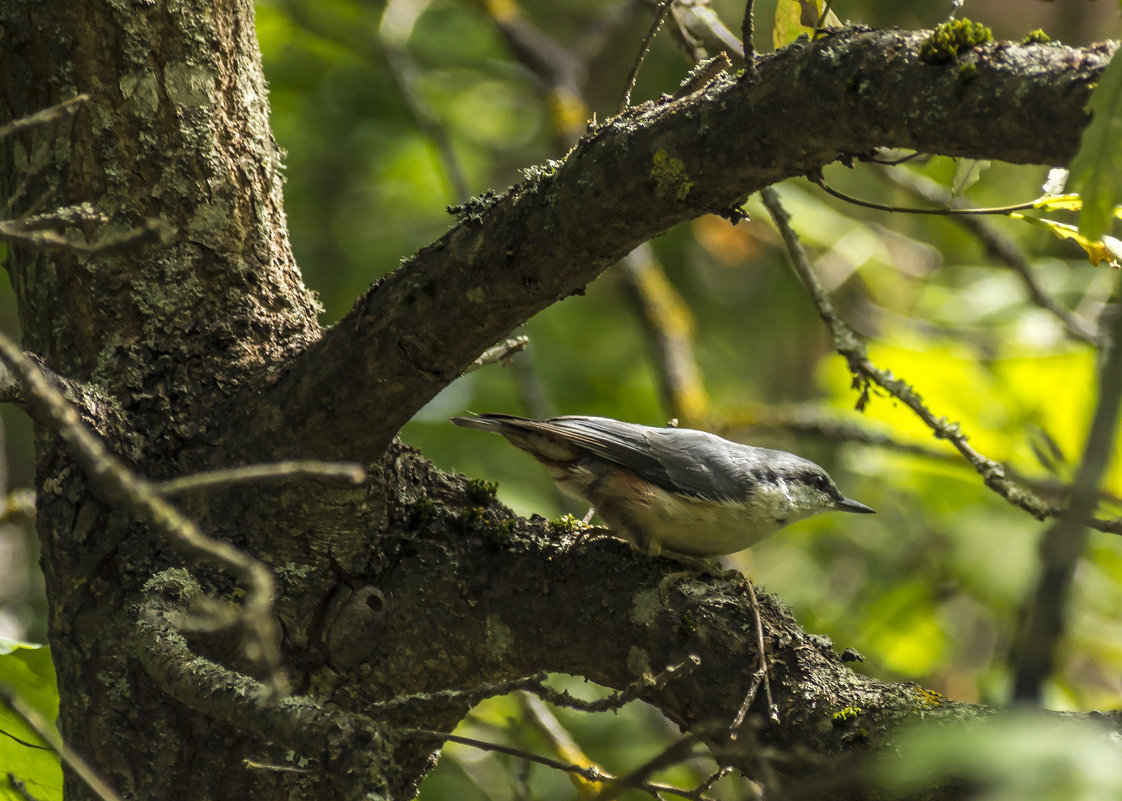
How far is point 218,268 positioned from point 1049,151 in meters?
1.81

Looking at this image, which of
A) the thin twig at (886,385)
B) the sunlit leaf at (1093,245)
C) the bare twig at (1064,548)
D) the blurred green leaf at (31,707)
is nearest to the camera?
the bare twig at (1064,548)

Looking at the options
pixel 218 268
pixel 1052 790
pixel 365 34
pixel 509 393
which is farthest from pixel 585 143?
pixel 365 34

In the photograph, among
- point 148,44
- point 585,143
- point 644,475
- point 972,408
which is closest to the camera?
point 585,143

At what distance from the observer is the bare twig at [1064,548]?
90 cm

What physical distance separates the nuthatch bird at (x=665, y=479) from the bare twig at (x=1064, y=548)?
1.93 meters

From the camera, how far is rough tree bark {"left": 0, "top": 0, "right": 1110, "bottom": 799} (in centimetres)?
192

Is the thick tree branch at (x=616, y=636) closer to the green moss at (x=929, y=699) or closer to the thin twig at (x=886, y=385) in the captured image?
the green moss at (x=929, y=699)

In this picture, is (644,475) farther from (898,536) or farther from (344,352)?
(898,536)

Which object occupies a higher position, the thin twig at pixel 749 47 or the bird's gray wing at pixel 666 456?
the thin twig at pixel 749 47

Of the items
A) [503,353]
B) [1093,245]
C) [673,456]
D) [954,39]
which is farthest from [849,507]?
[954,39]

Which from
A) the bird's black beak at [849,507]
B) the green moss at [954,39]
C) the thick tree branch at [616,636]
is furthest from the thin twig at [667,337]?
the green moss at [954,39]

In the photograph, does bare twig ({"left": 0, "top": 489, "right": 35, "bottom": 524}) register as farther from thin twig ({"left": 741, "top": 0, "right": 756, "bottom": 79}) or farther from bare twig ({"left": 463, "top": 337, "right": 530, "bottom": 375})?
thin twig ({"left": 741, "top": 0, "right": 756, "bottom": 79})

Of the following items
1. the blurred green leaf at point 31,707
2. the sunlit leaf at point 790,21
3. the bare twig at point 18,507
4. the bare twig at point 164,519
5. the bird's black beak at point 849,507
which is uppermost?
the sunlit leaf at point 790,21

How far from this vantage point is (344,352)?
210 centimetres
